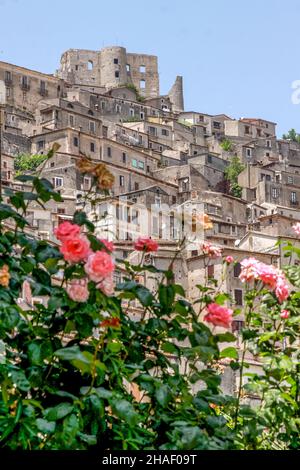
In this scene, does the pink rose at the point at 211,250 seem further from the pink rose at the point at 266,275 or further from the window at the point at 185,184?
the window at the point at 185,184

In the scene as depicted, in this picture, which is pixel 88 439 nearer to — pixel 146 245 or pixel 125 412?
pixel 125 412

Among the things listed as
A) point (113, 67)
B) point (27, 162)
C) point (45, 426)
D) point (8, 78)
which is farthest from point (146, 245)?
point (113, 67)

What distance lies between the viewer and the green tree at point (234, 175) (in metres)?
60.1

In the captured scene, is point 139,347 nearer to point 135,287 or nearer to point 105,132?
point 135,287

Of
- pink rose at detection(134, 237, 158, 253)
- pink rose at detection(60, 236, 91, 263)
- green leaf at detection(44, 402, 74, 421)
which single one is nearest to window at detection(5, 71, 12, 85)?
pink rose at detection(134, 237, 158, 253)

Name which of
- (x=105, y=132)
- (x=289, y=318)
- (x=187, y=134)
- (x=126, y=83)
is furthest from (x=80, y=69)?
(x=289, y=318)

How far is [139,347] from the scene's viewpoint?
4.06 m

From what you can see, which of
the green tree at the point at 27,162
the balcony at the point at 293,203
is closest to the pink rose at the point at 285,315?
the green tree at the point at 27,162

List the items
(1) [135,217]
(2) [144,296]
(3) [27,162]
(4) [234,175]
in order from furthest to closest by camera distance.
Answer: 1. (4) [234,175]
2. (3) [27,162]
3. (1) [135,217]
4. (2) [144,296]

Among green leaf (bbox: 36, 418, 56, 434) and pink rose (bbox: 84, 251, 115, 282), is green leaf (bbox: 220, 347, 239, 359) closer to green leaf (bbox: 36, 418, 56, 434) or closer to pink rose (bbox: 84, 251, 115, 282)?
pink rose (bbox: 84, 251, 115, 282)

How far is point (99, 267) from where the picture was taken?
3.48 m

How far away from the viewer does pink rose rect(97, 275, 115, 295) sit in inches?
140

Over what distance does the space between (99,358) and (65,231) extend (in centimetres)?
58

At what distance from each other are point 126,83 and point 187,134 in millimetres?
16426
